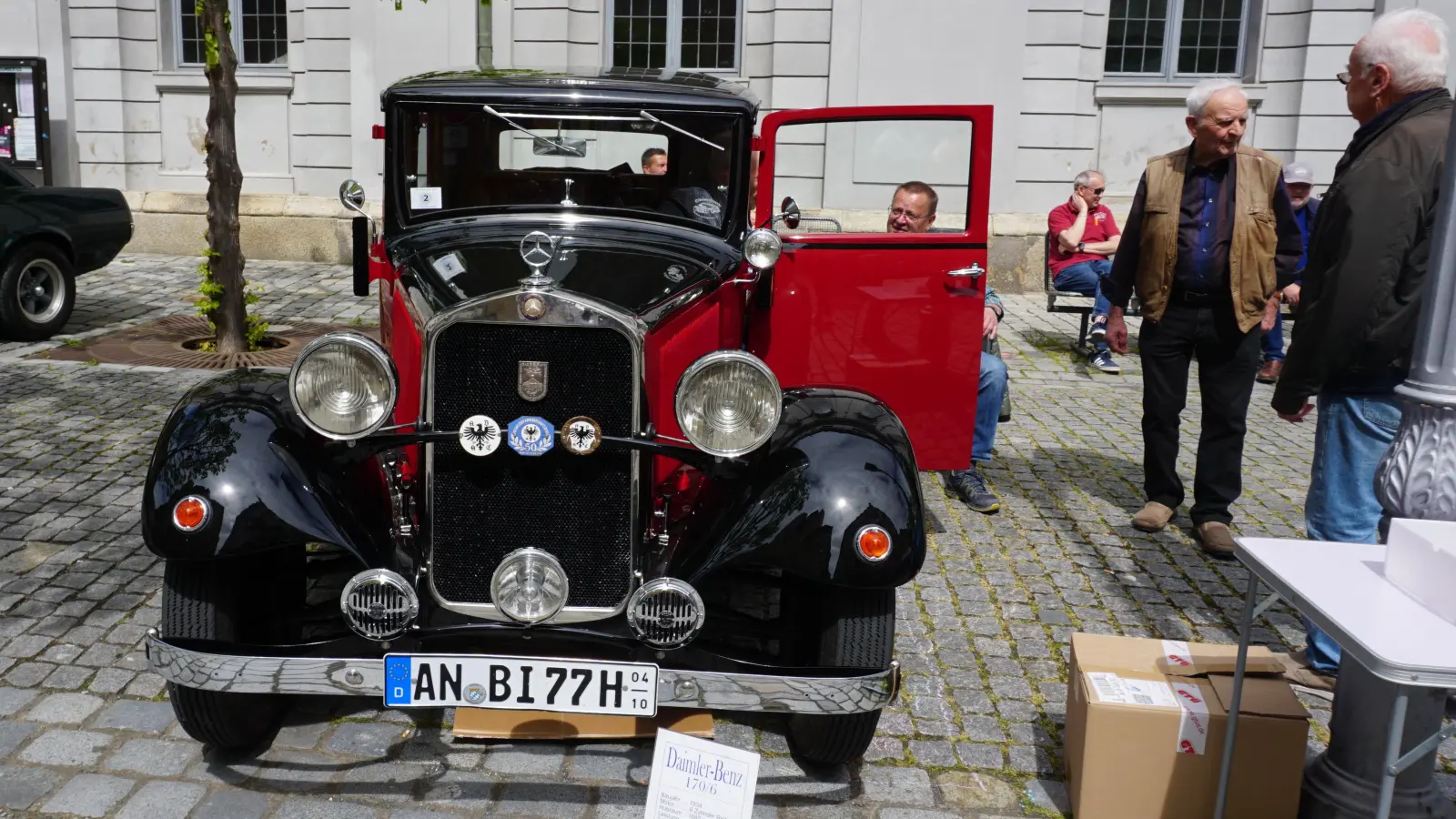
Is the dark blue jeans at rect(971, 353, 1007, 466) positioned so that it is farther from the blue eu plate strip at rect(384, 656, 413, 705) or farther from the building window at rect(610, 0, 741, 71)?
the building window at rect(610, 0, 741, 71)

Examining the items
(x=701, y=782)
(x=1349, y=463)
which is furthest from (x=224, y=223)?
(x=1349, y=463)

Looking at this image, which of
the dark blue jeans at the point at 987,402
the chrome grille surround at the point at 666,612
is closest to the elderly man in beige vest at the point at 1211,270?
the dark blue jeans at the point at 987,402

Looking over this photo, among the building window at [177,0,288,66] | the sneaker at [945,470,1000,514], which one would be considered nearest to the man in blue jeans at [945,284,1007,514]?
the sneaker at [945,470,1000,514]

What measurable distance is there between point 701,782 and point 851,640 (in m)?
0.71

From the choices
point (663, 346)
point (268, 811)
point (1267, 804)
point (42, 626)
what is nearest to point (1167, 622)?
point (1267, 804)

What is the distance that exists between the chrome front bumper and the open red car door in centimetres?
210

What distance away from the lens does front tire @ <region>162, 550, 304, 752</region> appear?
3213 mm

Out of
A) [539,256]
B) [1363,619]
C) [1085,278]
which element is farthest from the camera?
[1085,278]

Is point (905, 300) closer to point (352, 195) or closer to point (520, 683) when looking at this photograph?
point (352, 195)

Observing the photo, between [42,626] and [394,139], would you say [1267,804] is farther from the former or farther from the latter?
[42,626]

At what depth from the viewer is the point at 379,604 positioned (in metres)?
3.08

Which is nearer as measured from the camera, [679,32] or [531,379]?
[531,379]

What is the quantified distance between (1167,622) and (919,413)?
1.27m

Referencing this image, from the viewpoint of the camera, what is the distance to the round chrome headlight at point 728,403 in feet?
10.3
